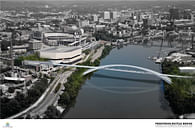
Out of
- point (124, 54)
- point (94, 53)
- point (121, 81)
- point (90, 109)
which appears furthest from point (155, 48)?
point (90, 109)

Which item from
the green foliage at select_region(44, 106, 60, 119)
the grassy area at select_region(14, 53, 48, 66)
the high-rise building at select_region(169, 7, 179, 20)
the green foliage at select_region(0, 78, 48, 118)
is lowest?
the green foliage at select_region(44, 106, 60, 119)

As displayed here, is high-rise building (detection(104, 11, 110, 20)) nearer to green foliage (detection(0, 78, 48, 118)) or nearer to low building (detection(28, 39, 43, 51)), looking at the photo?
low building (detection(28, 39, 43, 51))

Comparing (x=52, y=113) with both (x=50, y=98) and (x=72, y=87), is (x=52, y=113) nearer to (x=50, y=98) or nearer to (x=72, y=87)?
(x=50, y=98)

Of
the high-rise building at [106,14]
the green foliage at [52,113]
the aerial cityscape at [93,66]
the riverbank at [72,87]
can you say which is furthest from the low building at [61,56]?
the green foliage at [52,113]

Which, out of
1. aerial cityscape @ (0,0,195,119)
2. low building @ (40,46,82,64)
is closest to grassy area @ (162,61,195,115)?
aerial cityscape @ (0,0,195,119)

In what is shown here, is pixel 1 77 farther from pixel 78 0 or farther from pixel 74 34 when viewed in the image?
pixel 74 34

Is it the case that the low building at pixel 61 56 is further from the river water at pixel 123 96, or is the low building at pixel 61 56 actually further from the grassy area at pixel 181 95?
the grassy area at pixel 181 95
